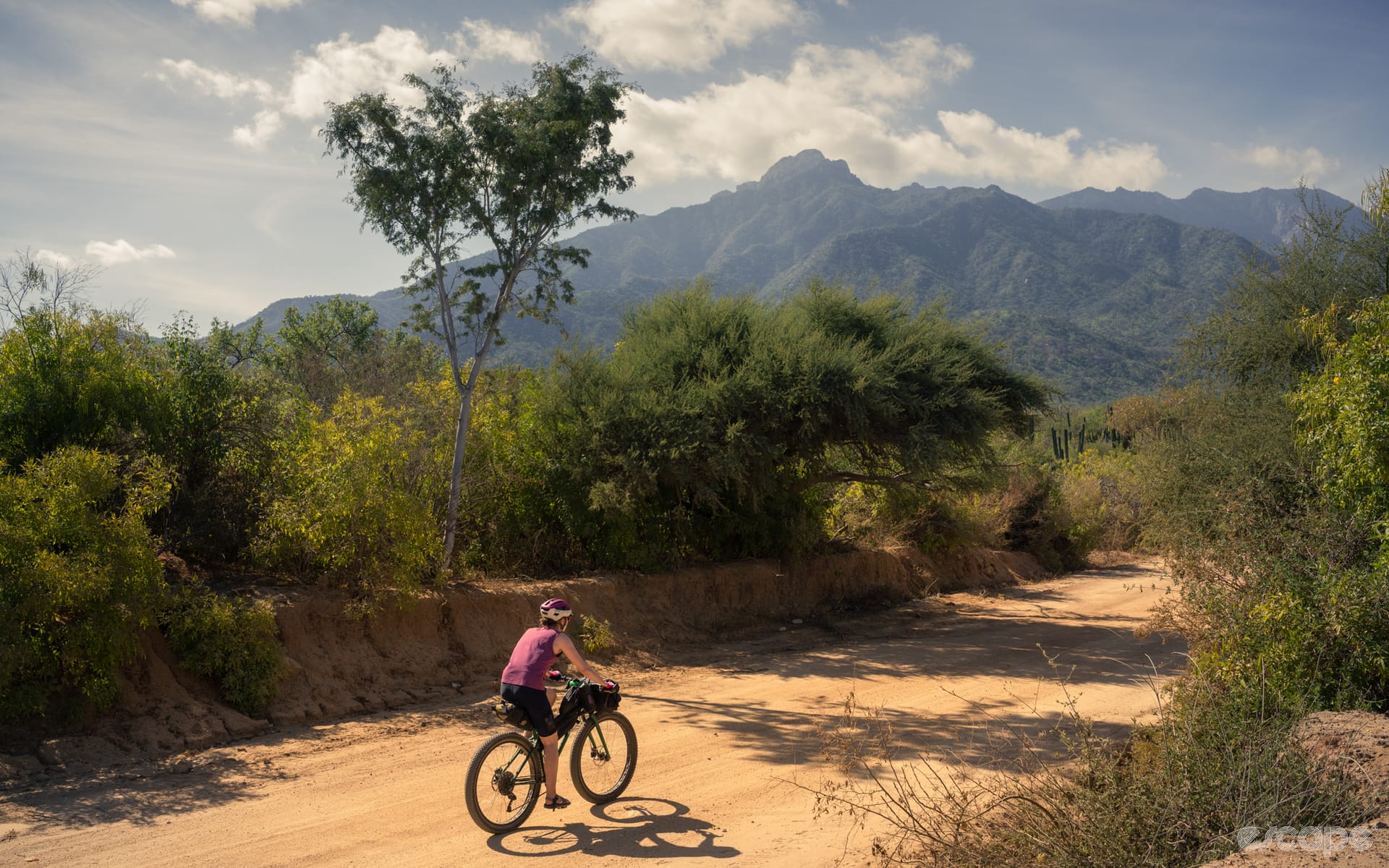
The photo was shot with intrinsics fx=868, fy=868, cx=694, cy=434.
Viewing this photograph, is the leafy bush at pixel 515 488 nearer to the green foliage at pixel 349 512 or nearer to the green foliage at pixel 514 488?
the green foliage at pixel 514 488

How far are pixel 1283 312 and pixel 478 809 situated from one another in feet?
41.5

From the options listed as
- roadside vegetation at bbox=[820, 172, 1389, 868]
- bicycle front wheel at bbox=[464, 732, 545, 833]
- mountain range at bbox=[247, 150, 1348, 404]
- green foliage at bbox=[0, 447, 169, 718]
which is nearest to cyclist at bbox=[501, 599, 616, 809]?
bicycle front wheel at bbox=[464, 732, 545, 833]

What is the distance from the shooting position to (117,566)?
324 inches

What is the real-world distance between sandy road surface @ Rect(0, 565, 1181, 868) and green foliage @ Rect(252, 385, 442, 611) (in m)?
2.00

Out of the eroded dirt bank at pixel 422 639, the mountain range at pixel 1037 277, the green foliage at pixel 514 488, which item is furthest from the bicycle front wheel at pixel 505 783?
the mountain range at pixel 1037 277

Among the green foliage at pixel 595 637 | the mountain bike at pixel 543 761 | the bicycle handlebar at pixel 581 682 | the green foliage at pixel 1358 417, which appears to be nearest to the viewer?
the mountain bike at pixel 543 761

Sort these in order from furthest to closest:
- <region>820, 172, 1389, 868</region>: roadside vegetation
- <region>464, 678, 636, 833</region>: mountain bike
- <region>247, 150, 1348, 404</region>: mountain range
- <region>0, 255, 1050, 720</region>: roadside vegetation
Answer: <region>247, 150, 1348, 404</region>: mountain range, <region>0, 255, 1050, 720</region>: roadside vegetation, <region>464, 678, 636, 833</region>: mountain bike, <region>820, 172, 1389, 868</region>: roadside vegetation

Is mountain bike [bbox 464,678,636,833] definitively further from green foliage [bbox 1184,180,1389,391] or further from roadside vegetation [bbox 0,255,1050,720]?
green foliage [bbox 1184,180,1389,391]

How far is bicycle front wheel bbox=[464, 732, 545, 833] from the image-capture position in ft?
21.7

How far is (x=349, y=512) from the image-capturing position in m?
10.6

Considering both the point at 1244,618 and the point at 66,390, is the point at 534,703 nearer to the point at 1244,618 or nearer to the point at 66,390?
the point at 1244,618

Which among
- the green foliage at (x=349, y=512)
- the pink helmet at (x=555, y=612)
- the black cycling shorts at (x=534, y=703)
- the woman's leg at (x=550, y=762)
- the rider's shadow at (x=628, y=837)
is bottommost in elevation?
the rider's shadow at (x=628, y=837)

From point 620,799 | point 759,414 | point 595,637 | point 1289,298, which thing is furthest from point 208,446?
point 1289,298

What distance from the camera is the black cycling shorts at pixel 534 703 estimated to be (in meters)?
6.88
